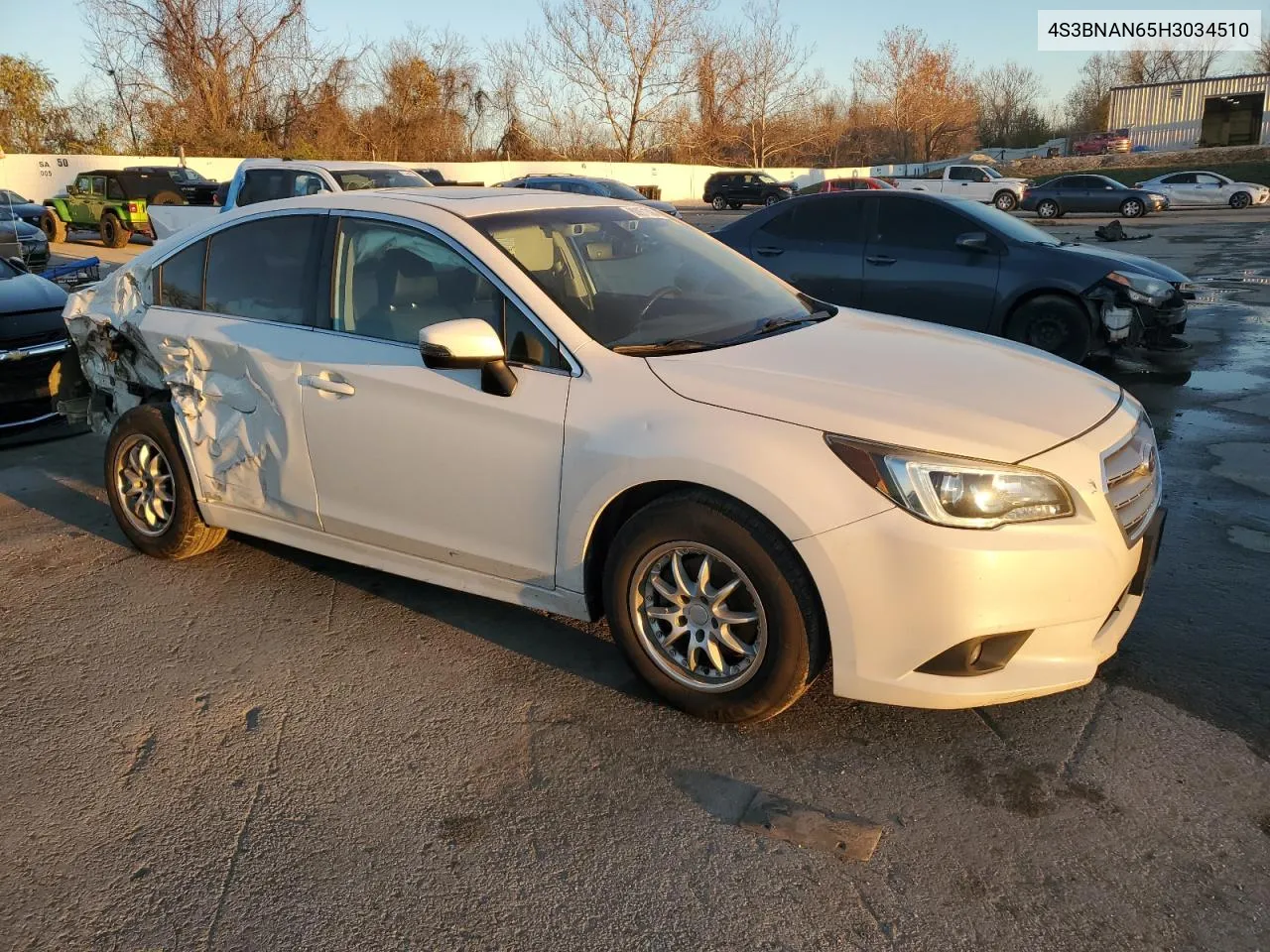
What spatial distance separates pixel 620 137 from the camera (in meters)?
59.2

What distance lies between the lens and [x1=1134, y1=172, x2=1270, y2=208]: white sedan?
32625mm

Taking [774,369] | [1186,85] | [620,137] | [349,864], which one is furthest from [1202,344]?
[1186,85]

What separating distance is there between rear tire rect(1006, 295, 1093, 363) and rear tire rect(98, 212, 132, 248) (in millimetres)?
20813

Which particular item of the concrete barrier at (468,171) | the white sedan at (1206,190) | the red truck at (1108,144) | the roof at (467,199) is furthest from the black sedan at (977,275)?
the red truck at (1108,144)

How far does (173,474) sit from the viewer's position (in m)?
4.55

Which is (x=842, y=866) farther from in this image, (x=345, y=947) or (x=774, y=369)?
(x=774, y=369)

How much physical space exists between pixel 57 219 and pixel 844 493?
1021 inches

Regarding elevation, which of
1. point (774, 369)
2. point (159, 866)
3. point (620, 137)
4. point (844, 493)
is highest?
point (620, 137)

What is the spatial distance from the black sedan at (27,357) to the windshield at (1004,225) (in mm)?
7106

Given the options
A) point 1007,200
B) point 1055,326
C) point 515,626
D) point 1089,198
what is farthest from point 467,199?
point 1007,200

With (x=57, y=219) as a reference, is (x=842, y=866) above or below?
below

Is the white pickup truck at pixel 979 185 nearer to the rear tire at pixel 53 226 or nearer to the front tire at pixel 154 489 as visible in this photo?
the rear tire at pixel 53 226

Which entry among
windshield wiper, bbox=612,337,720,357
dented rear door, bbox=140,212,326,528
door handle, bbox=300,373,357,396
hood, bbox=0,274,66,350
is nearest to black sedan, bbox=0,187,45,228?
hood, bbox=0,274,66,350

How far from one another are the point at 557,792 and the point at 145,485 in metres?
2.87
